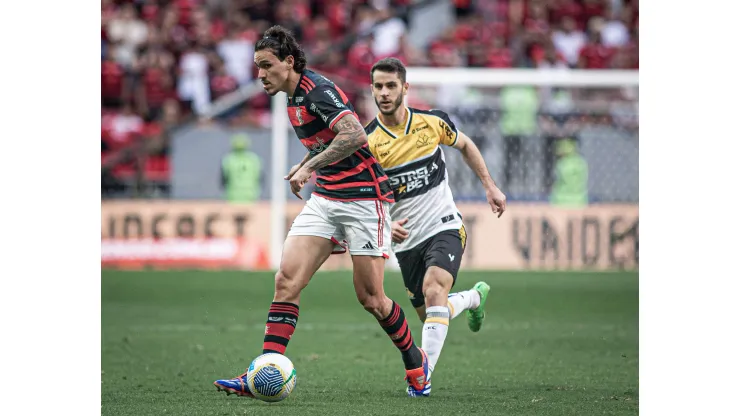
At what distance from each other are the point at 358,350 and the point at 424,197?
2.22 m

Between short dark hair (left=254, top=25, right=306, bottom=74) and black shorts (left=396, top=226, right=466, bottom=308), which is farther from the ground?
short dark hair (left=254, top=25, right=306, bottom=74)

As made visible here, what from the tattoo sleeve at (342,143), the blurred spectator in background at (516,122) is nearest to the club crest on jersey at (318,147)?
the tattoo sleeve at (342,143)

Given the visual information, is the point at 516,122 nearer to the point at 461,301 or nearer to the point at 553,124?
the point at 553,124

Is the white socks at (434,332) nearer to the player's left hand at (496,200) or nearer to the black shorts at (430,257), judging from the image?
the black shorts at (430,257)

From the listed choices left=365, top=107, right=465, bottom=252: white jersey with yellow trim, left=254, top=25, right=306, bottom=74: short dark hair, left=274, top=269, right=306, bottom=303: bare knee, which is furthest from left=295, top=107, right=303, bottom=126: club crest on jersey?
left=365, top=107, right=465, bottom=252: white jersey with yellow trim

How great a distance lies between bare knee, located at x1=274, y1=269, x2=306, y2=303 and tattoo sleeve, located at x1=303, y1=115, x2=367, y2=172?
2.18ft

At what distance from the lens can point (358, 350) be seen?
31.1 ft

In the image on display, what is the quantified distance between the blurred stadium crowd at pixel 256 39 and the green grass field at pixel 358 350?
15.6ft

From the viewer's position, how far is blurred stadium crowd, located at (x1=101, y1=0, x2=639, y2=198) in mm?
20391


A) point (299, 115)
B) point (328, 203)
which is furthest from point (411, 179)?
point (299, 115)

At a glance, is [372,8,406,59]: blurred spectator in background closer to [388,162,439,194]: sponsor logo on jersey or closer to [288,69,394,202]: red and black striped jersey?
[388,162,439,194]: sponsor logo on jersey
